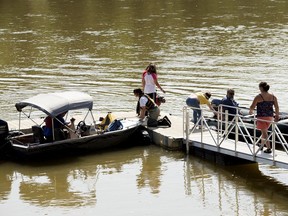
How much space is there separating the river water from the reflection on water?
3cm

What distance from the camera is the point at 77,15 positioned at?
59.5 meters

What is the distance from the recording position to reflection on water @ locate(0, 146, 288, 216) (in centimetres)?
1769

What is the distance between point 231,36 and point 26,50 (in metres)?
11.9

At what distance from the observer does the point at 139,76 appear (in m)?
33.2

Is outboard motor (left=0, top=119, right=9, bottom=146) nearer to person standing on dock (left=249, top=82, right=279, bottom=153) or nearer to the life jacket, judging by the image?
the life jacket

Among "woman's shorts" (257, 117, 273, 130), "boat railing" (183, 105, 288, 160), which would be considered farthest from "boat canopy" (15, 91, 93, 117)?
"woman's shorts" (257, 117, 273, 130)

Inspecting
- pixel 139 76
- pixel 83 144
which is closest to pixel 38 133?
pixel 83 144

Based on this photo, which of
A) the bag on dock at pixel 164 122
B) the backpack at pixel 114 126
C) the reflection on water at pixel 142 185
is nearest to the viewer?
the reflection on water at pixel 142 185

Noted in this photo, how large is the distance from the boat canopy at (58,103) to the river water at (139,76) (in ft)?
4.83

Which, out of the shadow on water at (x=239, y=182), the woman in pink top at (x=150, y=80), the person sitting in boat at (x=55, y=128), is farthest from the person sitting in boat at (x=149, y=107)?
the person sitting in boat at (x=55, y=128)

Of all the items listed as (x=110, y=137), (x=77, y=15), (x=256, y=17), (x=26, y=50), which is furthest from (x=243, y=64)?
(x=77, y=15)

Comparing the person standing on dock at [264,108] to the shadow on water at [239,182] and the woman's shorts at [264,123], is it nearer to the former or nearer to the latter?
the woman's shorts at [264,123]

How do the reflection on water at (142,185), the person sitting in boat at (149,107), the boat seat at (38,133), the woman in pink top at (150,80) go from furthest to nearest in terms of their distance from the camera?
the woman in pink top at (150,80)
the person sitting in boat at (149,107)
the boat seat at (38,133)
the reflection on water at (142,185)

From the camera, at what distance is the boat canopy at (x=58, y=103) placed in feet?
68.1
